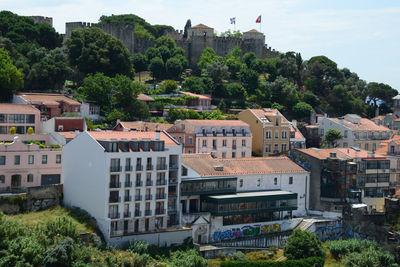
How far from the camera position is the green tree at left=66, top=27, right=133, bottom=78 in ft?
270

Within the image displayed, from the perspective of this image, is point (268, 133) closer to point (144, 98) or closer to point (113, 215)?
point (144, 98)

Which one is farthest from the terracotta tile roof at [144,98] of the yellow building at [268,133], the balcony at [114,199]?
the balcony at [114,199]

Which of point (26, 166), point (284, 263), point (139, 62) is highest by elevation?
point (139, 62)

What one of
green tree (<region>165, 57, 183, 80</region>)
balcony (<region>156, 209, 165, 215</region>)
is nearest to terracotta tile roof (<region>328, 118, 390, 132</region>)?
green tree (<region>165, 57, 183, 80</region>)

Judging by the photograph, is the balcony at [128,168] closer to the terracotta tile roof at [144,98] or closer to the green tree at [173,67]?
the terracotta tile roof at [144,98]

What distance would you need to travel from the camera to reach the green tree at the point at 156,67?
96625mm

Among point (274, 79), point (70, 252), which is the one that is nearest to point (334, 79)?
point (274, 79)

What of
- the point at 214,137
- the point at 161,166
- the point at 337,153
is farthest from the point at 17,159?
the point at 337,153

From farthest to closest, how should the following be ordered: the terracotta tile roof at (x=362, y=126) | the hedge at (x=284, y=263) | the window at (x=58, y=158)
Answer: 1. the terracotta tile roof at (x=362, y=126)
2. the window at (x=58, y=158)
3. the hedge at (x=284, y=263)

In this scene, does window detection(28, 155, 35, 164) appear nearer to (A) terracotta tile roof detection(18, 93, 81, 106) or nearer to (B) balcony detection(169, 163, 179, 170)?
(B) balcony detection(169, 163, 179, 170)

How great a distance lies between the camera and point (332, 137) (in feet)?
255

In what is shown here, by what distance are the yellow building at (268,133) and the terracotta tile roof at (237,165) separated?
9975mm

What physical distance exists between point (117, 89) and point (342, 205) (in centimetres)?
3031

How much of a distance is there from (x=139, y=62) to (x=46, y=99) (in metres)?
32.4
